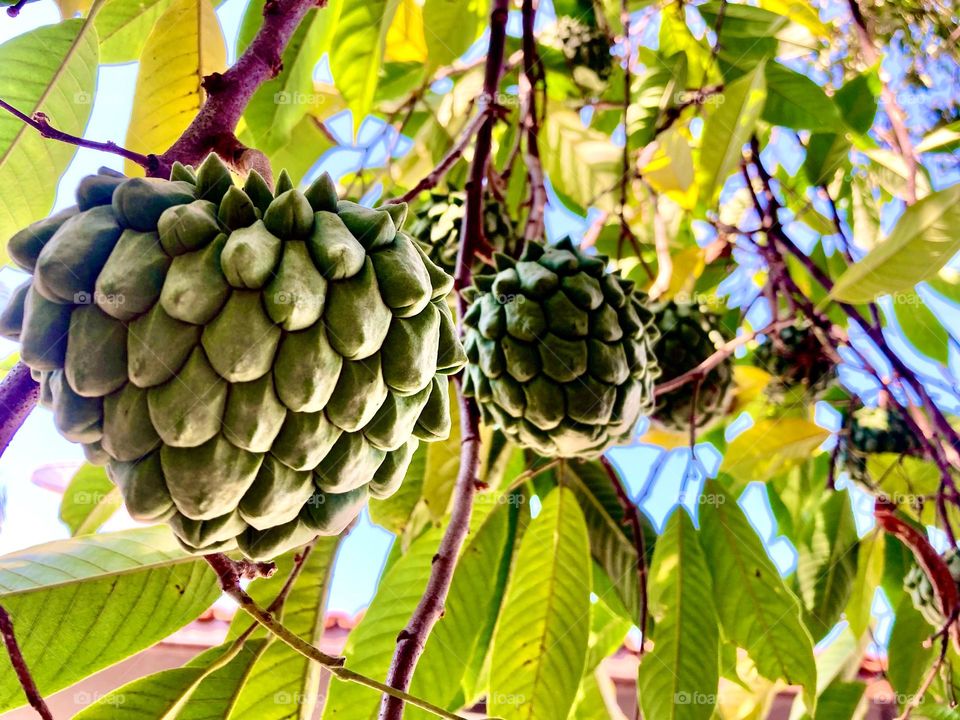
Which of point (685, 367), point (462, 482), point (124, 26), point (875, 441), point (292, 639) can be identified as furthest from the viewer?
point (875, 441)

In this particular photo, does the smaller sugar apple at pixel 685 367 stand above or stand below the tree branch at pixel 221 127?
above

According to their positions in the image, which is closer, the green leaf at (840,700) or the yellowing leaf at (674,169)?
the yellowing leaf at (674,169)

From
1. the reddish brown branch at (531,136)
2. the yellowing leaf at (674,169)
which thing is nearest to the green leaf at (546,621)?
the reddish brown branch at (531,136)

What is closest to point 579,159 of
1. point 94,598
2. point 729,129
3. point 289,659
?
point 729,129

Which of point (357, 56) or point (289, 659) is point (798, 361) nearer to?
point (357, 56)

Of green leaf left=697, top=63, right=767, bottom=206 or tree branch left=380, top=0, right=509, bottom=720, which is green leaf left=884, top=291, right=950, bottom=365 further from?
tree branch left=380, top=0, right=509, bottom=720

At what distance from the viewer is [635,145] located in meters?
2.14

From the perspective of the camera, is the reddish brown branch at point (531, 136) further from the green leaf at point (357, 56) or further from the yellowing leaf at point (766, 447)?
the yellowing leaf at point (766, 447)

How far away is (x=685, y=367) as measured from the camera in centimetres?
189

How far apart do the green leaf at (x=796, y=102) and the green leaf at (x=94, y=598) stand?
1667mm

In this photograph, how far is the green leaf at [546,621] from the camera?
1254 mm

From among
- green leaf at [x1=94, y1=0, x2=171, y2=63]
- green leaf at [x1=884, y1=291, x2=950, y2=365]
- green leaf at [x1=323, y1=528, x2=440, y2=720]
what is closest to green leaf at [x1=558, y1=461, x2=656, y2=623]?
green leaf at [x1=323, y1=528, x2=440, y2=720]

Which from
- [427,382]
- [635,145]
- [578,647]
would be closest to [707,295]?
[635,145]

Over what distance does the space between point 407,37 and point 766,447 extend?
54.7 inches
